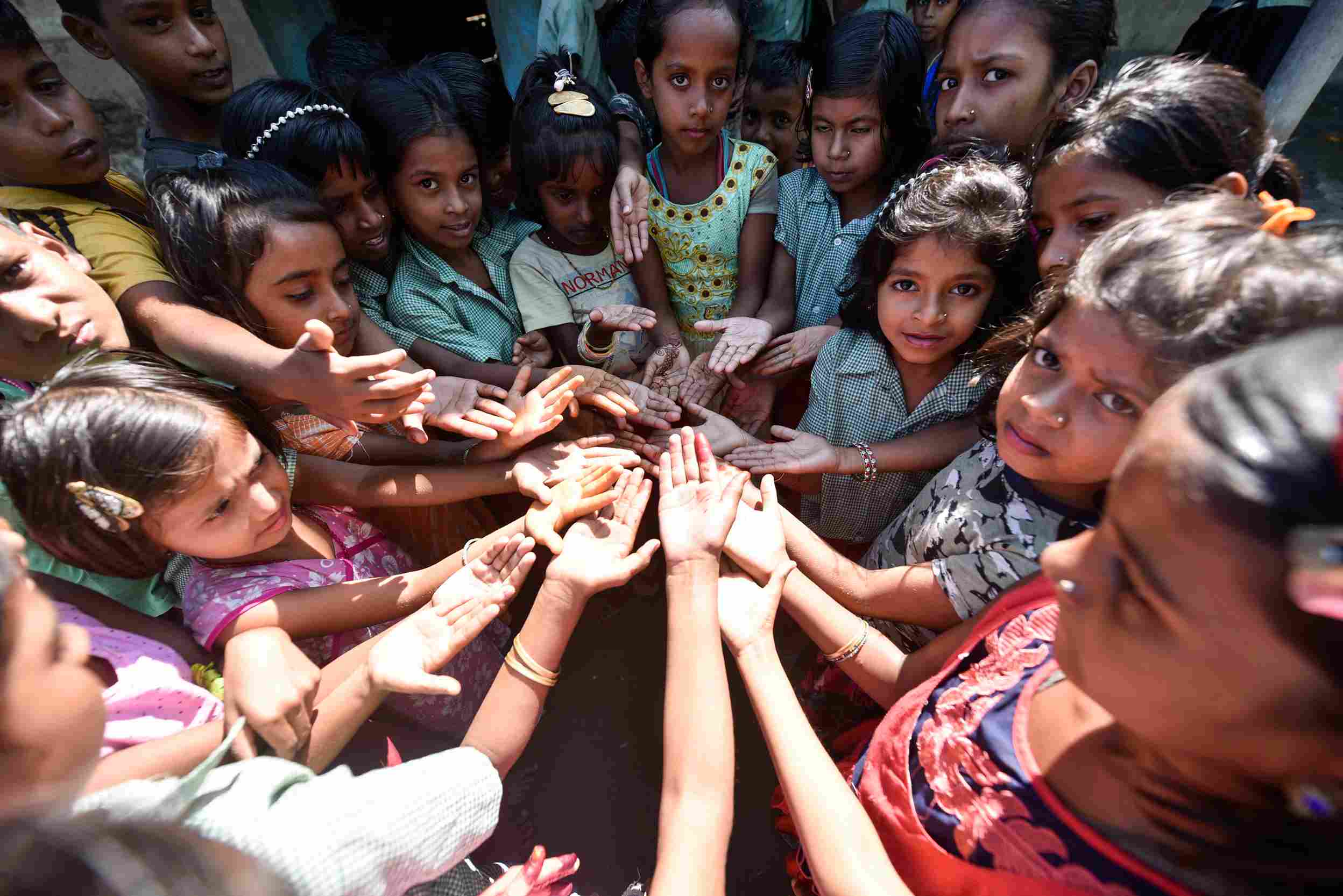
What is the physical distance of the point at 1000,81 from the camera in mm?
2264

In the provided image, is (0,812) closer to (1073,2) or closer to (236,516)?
(236,516)

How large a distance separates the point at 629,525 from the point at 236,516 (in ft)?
3.25

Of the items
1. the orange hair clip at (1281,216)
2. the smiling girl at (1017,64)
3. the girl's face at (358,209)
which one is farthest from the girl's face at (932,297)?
the girl's face at (358,209)

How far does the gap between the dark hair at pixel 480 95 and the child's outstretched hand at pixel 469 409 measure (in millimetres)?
1177

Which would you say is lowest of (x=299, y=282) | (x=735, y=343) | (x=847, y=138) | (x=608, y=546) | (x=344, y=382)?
(x=608, y=546)

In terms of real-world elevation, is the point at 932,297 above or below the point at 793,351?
above

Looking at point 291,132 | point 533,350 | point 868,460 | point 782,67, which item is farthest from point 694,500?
point 782,67

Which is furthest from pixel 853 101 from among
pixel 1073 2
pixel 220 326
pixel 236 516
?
pixel 236 516

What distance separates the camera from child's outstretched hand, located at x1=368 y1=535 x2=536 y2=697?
4.89ft

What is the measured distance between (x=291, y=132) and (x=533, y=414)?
1309 mm

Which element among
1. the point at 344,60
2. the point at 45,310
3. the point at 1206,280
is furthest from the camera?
the point at 344,60

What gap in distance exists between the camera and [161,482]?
1.37m

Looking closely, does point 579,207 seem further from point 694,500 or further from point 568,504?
point 694,500

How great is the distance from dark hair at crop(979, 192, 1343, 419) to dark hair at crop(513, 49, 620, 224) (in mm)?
1954
